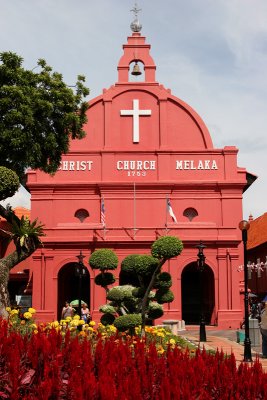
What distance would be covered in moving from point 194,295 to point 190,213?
16.0 ft

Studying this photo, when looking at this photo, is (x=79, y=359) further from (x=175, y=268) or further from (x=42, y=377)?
(x=175, y=268)

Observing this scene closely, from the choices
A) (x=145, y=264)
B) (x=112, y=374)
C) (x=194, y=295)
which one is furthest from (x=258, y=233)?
(x=112, y=374)

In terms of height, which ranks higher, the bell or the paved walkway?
the bell

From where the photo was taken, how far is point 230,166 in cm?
3152

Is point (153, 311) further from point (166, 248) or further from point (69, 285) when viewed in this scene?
point (69, 285)

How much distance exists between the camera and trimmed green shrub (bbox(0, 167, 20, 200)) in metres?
12.6

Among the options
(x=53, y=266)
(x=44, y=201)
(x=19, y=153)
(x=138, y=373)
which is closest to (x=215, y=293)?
(x=53, y=266)

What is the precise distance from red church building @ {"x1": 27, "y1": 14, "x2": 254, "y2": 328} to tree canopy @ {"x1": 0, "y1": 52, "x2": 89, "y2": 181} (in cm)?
944

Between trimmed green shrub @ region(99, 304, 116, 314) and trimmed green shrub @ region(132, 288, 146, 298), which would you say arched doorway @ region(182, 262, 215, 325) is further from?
trimmed green shrub @ region(99, 304, 116, 314)

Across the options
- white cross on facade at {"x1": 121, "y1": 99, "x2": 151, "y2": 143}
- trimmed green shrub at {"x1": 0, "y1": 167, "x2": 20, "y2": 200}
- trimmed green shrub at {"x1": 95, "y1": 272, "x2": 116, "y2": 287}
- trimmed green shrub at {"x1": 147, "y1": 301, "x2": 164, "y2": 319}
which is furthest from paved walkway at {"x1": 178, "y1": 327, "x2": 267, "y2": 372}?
white cross on facade at {"x1": 121, "y1": 99, "x2": 151, "y2": 143}

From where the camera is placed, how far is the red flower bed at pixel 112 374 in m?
4.40

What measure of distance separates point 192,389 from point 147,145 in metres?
27.7

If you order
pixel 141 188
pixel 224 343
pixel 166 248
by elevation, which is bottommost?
pixel 224 343

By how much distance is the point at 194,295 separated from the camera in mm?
32250
